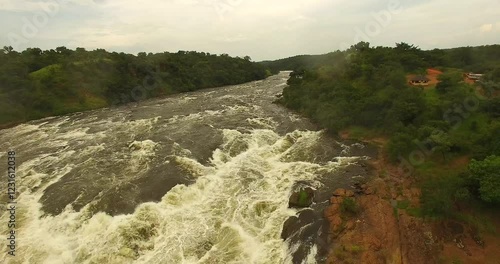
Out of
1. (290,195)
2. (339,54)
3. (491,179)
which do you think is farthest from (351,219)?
(339,54)

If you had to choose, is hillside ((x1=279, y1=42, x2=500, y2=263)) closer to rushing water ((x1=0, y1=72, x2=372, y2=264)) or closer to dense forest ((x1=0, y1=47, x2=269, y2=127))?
rushing water ((x1=0, y1=72, x2=372, y2=264))

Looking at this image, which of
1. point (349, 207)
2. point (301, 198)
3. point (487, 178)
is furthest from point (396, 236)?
point (487, 178)

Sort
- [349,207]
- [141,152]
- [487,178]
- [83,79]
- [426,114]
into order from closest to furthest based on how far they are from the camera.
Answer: [487,178]
[349,207]
[141,152]
[426,114]
[83,79]

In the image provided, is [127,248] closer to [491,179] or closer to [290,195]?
[290,195]

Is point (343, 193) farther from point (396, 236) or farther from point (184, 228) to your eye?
point (184, 228)

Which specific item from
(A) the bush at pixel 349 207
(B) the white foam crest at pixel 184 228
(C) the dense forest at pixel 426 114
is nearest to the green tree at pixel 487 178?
(C) the dense forest at pixel 426 114

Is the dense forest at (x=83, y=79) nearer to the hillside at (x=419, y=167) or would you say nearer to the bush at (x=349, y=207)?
the hillside at (x=419, y=167)

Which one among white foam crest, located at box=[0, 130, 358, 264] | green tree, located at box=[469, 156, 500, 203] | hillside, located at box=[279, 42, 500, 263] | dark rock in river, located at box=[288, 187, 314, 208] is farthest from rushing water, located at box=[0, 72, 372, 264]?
green tree, located at box=[469, 156, 500, 203]
